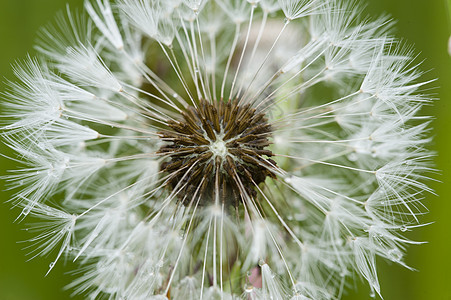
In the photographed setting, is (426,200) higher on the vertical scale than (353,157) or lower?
lower

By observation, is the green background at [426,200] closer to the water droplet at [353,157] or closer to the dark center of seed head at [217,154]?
the water droplet at [353,157]

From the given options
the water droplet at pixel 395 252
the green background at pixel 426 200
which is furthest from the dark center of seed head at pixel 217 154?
the green background at pixel 426 200

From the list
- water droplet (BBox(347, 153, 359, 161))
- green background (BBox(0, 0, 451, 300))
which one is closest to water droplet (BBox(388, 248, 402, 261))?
green background (BBox(0, 0, 451, 300))

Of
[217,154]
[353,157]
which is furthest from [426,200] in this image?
[217,154]

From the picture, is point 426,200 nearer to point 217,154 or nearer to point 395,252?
point 395,252

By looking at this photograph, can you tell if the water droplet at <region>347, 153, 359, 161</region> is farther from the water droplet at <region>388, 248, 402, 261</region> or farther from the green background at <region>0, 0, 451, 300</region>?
the water droplet at <region>388, 248, 402, 261</region>

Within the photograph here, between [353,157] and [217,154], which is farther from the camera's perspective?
[353,157]

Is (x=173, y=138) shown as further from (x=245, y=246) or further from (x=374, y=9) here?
(x=374, y=9)
